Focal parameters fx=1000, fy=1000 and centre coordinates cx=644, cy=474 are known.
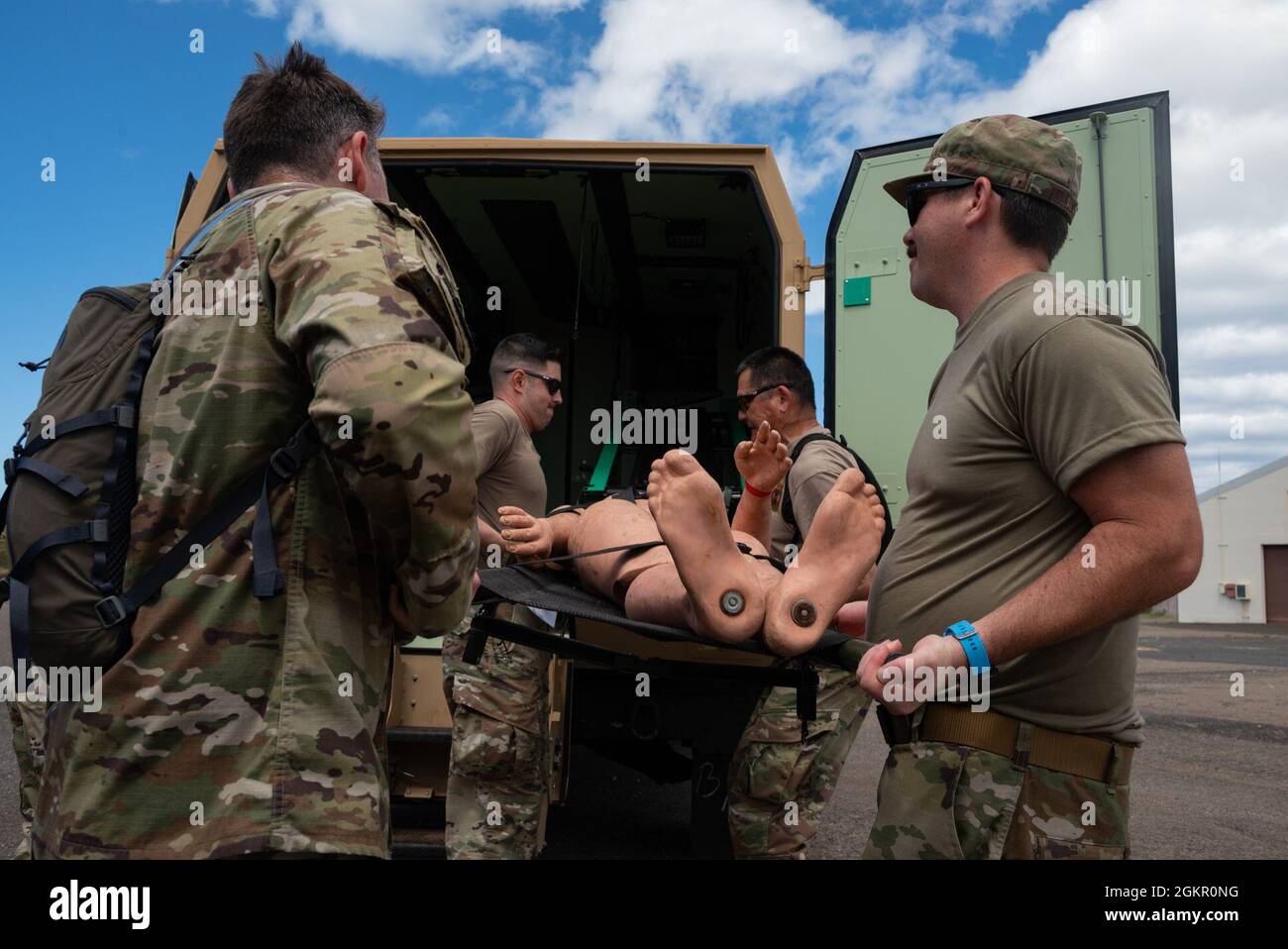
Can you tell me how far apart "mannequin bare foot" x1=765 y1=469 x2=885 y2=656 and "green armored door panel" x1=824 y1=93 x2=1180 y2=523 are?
4.38 ft

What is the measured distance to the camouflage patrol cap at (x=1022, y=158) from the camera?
160 centimetres

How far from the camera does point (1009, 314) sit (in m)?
1.53

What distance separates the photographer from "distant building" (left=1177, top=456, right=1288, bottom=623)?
26.1 meters

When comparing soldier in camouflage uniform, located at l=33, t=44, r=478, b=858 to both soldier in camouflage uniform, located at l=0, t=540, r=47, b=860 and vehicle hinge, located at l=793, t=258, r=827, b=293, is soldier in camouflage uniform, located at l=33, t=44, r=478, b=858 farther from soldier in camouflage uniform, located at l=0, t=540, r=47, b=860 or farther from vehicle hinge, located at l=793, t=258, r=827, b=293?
vehicle hinge, located at l=793, t=258, r=827, b=293

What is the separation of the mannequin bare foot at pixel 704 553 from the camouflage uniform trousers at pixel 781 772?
3.76 ft

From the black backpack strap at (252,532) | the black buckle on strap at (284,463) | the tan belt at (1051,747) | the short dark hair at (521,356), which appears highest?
the short dark hair at (521,356)

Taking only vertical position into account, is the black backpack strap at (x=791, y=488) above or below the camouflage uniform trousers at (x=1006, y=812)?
above

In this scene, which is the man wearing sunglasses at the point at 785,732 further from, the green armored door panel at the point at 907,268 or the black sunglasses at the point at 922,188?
the black sunglasses at the point at 922,188

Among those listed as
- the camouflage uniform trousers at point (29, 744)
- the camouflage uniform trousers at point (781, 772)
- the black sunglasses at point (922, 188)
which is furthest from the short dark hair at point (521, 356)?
the black sunglasses at point (922, 188)

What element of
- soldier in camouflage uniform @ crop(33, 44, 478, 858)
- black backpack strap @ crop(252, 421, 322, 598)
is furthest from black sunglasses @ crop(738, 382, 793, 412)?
black backpack strap @ crop(252, 421, 322, 598)
